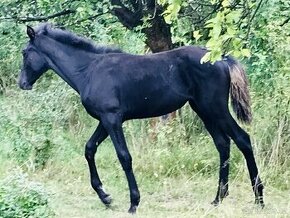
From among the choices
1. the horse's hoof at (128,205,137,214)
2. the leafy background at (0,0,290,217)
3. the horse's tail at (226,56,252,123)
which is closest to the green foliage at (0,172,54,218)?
the leafy background at (0,0,290,217)

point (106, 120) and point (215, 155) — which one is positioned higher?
point (106, 120)

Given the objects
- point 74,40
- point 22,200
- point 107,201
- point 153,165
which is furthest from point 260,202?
point 74,40

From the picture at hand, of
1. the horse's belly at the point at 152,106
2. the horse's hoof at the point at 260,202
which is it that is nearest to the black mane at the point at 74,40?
the horse's belly at the point at 152,106

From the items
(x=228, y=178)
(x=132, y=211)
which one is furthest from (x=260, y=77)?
(x=132, y=211)

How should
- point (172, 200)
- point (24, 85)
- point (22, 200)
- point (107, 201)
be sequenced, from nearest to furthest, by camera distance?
point (22, 200), point (107, 201), point (172, 200), point (24, 85)

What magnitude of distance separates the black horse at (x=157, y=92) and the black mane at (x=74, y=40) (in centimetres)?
2

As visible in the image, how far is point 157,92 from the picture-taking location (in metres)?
8.08

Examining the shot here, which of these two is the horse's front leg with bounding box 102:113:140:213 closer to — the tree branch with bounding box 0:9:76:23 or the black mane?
the black mane

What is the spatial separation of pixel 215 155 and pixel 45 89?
152 inches

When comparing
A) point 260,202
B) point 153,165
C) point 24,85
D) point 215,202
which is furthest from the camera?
point 153,165

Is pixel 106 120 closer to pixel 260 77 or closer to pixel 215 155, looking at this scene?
pixel 215 155

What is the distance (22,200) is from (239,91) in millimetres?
2763

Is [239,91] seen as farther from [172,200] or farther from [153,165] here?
[153,165]

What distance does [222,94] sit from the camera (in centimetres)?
796
